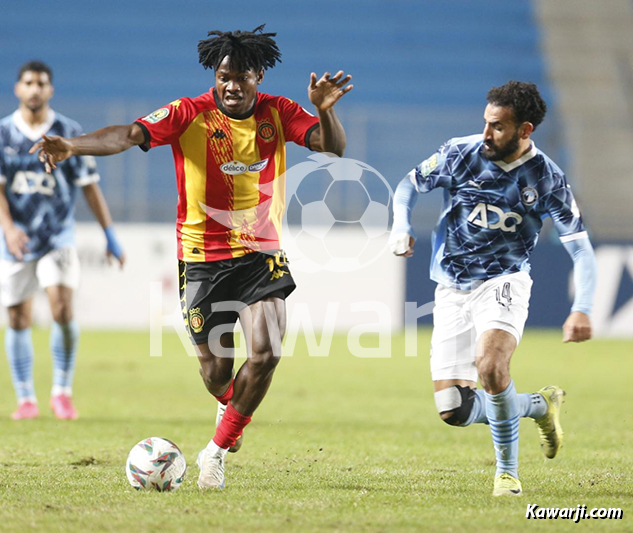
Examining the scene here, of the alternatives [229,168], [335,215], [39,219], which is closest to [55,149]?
[229,168]

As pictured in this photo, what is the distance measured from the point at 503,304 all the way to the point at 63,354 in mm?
4168

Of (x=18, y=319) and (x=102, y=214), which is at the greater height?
(x=102, y=214)

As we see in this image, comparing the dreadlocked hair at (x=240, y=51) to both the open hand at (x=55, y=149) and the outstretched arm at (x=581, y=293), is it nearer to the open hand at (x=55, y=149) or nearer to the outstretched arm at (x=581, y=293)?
the open hand at (x=55, y=149)

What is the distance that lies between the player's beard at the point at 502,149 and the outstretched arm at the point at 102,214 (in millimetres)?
3728

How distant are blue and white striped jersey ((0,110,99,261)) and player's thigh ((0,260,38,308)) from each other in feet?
0.21

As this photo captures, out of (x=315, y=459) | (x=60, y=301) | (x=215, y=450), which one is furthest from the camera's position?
(x=60, y=301)

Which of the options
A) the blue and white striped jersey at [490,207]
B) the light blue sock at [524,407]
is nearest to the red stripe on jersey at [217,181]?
the blue and white striped jersey at [490,207]

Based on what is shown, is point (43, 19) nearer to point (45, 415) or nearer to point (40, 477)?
point (45, 415)

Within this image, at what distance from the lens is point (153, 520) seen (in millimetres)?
3875

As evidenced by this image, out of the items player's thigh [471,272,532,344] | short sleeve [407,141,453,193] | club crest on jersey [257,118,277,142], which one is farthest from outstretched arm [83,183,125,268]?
player's thigh [471,272,532,344]

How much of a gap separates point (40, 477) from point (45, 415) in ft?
9.72

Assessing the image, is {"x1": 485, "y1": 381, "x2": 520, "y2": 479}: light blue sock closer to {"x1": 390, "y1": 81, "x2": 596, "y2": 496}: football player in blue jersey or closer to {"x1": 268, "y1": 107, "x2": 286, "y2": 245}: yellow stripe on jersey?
{"x1": 390, "y1": 81, "x2": 596, "y2": 496}: football player in blue jersey

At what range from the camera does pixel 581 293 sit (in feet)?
15.6

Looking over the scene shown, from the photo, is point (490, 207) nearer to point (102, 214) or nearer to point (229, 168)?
point (229, 168)
